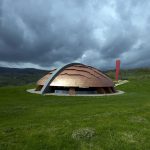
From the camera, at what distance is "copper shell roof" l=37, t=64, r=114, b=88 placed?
162ft

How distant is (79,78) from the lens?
165 ft

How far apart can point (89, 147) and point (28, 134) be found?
4.27 metres

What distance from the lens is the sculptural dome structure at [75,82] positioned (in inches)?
1944

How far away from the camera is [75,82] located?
49438 millimetres

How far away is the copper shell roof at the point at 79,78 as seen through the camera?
4944 cm

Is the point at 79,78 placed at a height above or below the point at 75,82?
above

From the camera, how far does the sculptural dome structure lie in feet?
162

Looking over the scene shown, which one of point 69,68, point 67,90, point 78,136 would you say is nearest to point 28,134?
point 78,136

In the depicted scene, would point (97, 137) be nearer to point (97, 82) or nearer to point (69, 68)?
→ point (97, 82)

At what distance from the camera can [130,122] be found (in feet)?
59.3

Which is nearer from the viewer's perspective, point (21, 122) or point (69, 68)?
point (21, 122)

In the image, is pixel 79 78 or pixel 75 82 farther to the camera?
pixel 79 78

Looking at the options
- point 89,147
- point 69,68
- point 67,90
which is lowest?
point 89,147

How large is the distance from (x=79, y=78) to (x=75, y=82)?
4.94 ft
